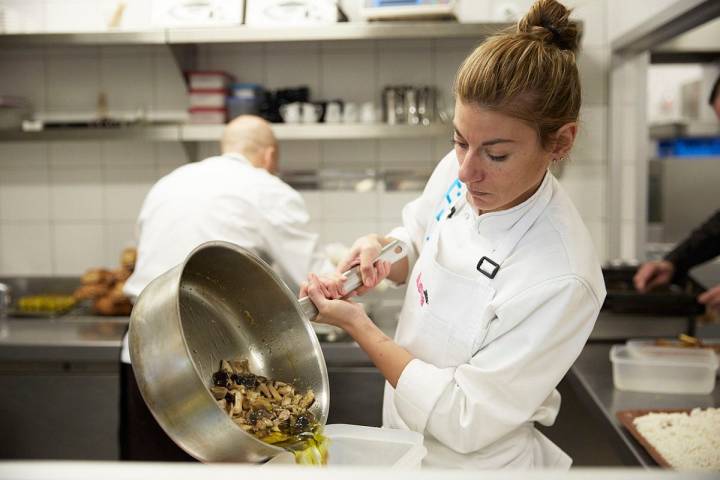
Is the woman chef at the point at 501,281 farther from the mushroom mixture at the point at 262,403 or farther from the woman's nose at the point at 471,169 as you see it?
the mushroom mixture at the point at 262,403

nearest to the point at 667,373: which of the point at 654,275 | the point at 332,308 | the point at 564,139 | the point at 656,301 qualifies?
the point at 656,301

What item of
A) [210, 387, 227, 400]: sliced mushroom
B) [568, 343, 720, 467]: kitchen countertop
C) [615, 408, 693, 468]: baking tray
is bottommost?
[568, 343, 720, 467]: kitchen countertop

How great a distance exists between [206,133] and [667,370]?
2.05 m

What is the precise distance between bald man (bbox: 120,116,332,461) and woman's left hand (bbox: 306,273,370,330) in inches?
49.3

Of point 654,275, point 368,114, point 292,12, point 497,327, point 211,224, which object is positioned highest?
point 292,12

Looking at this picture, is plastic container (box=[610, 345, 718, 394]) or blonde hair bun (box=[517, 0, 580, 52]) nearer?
blonde hair bun (box=[517, 0, 580, 52])

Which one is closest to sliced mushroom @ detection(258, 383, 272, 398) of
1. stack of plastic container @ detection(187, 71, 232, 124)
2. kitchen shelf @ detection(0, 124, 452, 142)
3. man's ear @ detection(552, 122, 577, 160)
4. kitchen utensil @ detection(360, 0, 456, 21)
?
man's ear @ detection(552, 122, 577, 160)

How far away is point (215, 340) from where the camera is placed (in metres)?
1.32

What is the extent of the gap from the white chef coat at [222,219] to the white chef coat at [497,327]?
4.00 ft

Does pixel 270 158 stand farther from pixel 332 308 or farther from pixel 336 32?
pixel 332 308

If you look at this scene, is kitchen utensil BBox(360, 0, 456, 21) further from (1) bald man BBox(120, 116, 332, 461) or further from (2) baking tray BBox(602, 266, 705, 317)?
(2) baking tray BBox(602, 266, 705, 317)

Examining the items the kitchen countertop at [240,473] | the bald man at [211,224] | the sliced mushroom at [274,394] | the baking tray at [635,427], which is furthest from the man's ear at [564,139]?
the bald man at [211,224]

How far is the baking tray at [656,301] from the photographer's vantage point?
263cm

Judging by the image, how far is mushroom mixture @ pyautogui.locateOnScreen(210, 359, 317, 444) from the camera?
1135 mm
